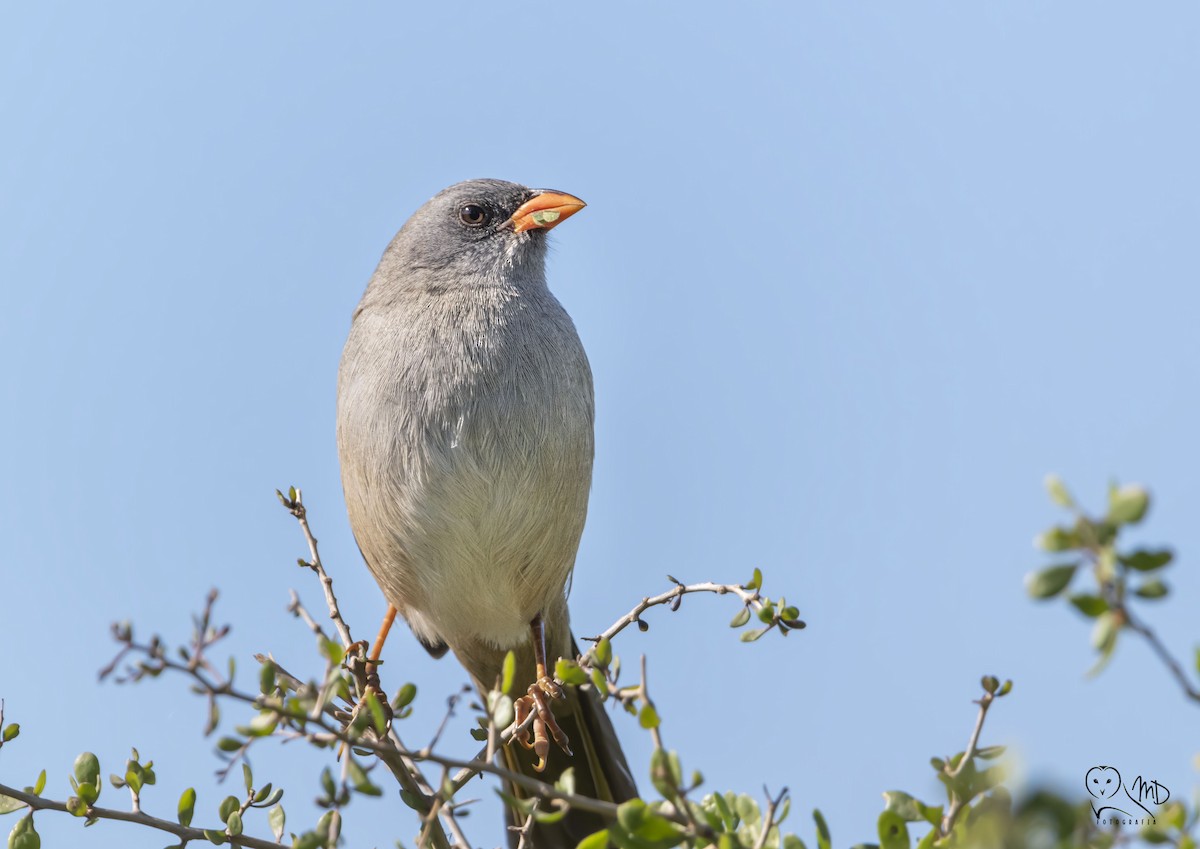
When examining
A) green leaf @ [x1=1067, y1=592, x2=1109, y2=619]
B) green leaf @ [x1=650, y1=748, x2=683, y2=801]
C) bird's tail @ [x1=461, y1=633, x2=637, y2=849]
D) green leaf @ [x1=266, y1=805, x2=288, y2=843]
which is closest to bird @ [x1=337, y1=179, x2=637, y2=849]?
bird's tail @ [x1=461, y1=633, x2=637, y2=849]

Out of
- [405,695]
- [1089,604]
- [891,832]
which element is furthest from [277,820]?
[1089,604]

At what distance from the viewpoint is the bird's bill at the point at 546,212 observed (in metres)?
5.09

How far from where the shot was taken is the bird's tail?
4.50 meters

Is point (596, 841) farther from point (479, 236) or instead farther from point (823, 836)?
point (479, 236)

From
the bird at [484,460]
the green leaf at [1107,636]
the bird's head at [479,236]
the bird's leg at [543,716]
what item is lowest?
the green leaf at [1107,636]

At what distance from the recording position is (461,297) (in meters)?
4.74

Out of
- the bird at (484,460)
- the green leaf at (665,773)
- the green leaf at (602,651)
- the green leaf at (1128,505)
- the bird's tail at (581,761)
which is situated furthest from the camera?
the bird's tail at (581,761)

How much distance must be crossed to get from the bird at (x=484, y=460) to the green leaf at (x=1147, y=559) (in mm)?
2989

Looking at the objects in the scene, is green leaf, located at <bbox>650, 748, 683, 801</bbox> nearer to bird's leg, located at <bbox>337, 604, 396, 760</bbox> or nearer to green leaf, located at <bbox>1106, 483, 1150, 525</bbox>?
green leaf, located at <bbox>1106, 483, 1150, 525</bbox>

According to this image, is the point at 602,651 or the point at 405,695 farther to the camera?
the point at 602,651

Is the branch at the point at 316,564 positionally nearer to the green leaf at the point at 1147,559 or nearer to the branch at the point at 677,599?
the branch at the point at 677,599

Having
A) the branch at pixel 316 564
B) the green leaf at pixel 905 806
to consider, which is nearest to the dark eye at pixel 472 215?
the branch at pixel 316 564

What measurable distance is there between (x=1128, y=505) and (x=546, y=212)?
4026mm

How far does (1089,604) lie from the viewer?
4.43 ft
